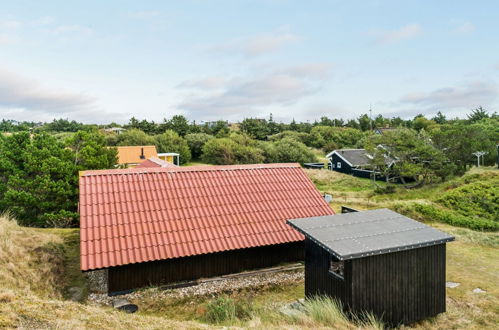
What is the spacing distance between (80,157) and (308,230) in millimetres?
17059

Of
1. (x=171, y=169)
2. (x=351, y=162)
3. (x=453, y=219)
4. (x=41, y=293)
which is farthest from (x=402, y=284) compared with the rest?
(x=351, y=162)

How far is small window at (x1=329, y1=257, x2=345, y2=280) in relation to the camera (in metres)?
8.07

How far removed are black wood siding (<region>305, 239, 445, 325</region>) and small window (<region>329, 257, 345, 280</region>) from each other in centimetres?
9

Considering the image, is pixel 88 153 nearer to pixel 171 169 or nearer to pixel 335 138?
pixel 171 169

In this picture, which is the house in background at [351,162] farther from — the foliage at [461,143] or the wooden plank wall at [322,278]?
the wooden plank wall at [322,278]

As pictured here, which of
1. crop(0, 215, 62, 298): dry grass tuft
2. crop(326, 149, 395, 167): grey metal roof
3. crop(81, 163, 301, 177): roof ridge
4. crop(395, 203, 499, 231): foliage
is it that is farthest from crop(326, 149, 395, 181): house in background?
crop(0, 215, 62, 298): dry grass tuft

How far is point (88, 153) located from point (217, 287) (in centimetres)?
1422

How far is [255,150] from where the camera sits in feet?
173

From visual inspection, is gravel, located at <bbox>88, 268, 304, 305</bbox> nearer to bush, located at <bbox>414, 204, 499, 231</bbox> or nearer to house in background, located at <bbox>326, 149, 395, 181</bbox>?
bush, located at <bbox>414, 204, 499, 231</bbox>

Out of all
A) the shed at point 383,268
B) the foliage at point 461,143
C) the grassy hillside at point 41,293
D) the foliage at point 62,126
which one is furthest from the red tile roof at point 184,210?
the foliage at point 62,126

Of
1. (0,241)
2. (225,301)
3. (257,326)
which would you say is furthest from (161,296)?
(0,241)

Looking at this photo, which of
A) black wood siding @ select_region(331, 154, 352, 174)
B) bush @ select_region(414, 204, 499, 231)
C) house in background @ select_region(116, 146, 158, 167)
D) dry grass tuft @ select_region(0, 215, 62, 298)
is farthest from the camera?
black wood siding @ select_region(331, 154, 352, 174)

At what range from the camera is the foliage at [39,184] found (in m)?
18.4

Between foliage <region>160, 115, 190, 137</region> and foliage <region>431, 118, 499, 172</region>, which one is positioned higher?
foliage <region>160, 115, 190, 137</region>
